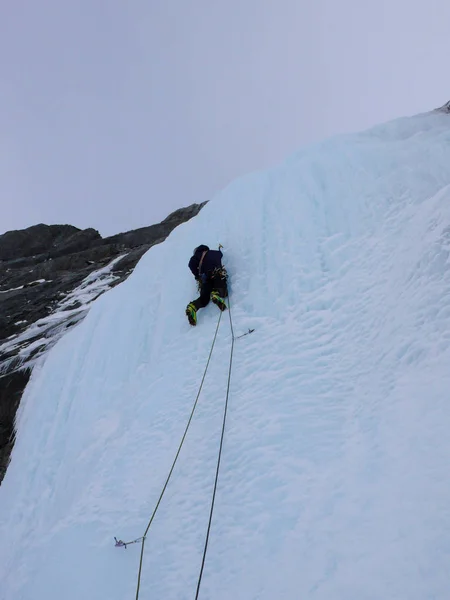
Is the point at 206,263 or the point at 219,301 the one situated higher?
the point at 206,263

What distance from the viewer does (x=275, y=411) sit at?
494cm

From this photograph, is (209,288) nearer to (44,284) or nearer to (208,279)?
(208,279)

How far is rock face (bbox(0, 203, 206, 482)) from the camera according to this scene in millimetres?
10102

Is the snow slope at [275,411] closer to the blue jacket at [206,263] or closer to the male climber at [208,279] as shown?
the male climber at [208,279]

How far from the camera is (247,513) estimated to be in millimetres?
4086

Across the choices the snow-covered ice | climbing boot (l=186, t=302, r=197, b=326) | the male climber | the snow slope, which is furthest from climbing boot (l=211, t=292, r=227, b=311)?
the snow-covered ice

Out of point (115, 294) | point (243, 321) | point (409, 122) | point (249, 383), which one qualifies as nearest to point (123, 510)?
point (249, 383)

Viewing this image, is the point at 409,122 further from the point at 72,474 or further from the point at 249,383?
the point at 72,474

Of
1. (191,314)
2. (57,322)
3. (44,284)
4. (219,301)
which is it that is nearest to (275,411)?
(219,301)

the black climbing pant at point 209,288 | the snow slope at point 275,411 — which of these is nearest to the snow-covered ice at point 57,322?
the snow slope at point 275,411

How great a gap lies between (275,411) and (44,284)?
14.6 metres

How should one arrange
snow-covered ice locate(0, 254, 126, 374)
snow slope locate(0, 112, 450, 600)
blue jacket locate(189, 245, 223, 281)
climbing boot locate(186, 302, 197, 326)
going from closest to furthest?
snow slope locate(0, 112, 450, 600) → climbing boot locate(186, 302, 197, 326) → blue jacket locate(189, 245, 223, 281) → snow-covered ice locate(0, 254, 126, 374)

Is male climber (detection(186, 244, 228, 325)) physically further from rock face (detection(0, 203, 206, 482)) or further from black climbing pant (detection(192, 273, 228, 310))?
rock face (detection(0, 203, 206, 482))

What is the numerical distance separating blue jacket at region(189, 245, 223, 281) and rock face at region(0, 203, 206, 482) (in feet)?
17.3
